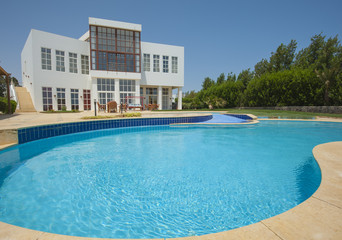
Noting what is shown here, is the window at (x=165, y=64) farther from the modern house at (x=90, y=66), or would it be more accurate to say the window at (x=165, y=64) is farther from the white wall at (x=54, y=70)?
the white wall at (x=54, y=70)

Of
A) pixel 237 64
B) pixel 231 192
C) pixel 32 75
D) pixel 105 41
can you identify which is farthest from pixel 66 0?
pixel 237 64

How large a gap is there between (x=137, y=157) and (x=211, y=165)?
79.6 inches

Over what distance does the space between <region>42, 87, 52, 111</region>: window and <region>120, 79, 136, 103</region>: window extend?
7.00 metres

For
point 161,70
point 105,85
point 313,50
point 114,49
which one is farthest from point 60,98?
point 313,50

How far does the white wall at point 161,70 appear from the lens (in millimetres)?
20938

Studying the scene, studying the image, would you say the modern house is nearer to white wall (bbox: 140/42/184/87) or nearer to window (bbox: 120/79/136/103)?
window (bbox: 120/79/136/103)

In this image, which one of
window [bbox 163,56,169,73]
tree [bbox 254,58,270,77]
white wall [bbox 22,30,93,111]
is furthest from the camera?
tree [bbox 254,58,270,77]

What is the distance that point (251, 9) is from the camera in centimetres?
1877

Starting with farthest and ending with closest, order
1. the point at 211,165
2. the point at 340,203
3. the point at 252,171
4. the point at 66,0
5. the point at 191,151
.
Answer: the point at 66,0 < the point at 191,151 < the point at 211,165 < the point at 252,171 < the point at 340,203

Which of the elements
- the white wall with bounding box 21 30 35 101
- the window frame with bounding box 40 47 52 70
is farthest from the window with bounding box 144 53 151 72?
the white wall with bounding box 21 30 35 101

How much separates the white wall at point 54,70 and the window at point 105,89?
5.86 feet

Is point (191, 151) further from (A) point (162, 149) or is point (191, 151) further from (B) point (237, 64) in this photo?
(B) point (237, 64)

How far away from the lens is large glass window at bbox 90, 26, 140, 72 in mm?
17891

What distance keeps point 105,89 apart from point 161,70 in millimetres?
7407
